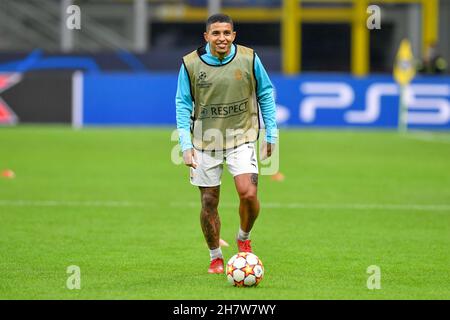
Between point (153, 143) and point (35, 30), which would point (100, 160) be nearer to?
point (153, 143)

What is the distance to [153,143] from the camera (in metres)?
26.8

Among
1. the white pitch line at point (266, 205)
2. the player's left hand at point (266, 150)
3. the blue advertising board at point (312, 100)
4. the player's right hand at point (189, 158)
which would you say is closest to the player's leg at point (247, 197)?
the player's left hand at point (266, 150)

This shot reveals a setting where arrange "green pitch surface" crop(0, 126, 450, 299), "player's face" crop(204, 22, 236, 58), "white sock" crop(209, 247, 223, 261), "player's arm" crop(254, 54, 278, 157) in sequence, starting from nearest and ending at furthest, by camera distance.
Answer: "green pitch surface" crop(0, 126, 450, 299) < "player's face" crop(204, 22, 236, 58) < "player's arm" crop(254, 54, 278, 157) < "white sock" crop(209, 247, 223, 261)

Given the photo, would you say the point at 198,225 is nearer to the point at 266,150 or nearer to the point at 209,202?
the point at 209,202

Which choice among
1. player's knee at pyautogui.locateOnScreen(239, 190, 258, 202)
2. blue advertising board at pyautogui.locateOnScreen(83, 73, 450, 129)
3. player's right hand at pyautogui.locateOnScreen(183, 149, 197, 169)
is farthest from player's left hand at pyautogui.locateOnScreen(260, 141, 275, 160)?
blue advertising board at pyautogui.locateOnScreen(83, 73, 450, 129)

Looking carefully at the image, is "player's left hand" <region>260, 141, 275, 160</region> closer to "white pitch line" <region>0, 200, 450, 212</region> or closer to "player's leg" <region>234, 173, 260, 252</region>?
"player's leg" <region>234, 173, 260, 252</region>

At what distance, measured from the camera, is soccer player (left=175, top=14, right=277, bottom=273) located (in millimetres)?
9938

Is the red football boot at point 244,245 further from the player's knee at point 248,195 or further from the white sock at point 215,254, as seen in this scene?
the player's knee at point 248,195

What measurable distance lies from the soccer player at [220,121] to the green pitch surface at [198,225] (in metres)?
0.70

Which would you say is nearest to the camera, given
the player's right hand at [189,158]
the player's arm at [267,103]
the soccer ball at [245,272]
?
the soccer ball at [245,272]

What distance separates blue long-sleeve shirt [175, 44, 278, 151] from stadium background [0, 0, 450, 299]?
4.02 ft

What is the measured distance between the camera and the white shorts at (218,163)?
10047 mm

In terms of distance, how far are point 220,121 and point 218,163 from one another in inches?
14.9

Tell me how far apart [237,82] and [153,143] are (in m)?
16.9
